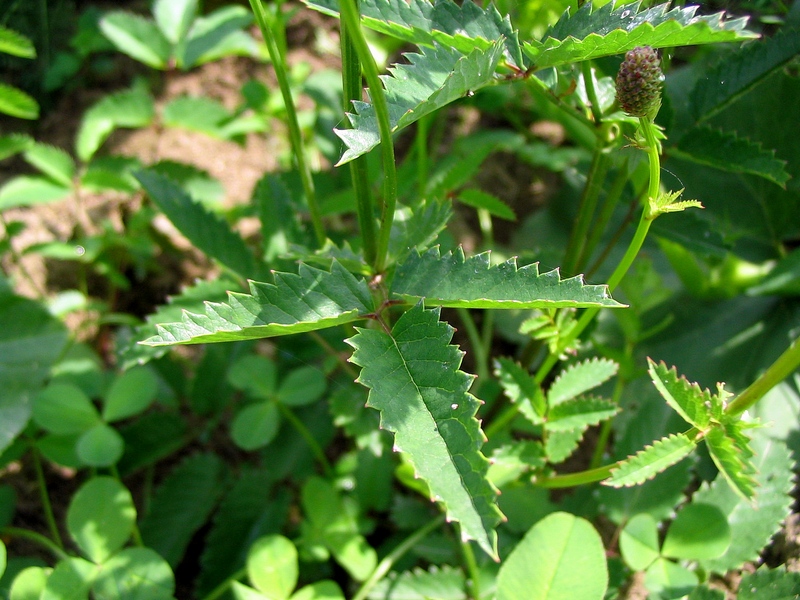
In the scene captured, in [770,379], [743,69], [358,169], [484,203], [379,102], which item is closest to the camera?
[379,102]

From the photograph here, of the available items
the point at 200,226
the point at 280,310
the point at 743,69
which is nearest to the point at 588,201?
the point at 743,69

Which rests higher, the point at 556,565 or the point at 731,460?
the point at 731,460

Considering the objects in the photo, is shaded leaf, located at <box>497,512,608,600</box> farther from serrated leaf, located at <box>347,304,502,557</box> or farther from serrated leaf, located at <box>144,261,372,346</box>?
serrated leaf, located at <box>144,261,372,346</box>

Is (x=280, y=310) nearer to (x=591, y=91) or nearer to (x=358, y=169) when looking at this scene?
(x=358, y=169)

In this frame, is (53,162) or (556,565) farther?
(53,162)

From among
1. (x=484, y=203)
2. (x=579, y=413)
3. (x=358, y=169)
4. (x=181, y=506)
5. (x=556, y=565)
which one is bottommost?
(x=181, y=506)

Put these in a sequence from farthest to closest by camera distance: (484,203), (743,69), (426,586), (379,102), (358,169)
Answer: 1. (484,203)
2. (426,586)
3. (743,69)
4. (358,169)
5. (379,102)

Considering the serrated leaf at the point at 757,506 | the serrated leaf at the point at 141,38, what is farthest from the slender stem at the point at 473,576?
the serrated leaf at the point at 141,38
